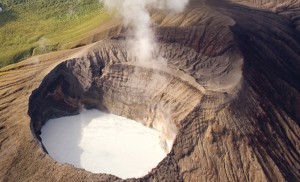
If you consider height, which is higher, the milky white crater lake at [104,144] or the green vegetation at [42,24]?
the green vegetation at [42,24]

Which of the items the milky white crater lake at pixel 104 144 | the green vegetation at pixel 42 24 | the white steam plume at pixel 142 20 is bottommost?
the milky white crater lake at pixel 104 144

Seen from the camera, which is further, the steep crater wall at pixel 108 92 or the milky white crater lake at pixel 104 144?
the steep crater wall at pixel 108 92

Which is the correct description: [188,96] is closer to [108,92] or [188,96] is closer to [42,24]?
[108,92]

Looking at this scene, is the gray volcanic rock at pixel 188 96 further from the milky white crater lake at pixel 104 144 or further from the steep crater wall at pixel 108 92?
the milky white crater lake at pixel 104 144

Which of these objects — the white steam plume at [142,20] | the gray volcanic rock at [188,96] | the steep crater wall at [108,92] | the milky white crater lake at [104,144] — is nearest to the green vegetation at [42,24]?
the white steam plume at [142,20]

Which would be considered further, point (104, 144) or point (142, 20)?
point (142, 20)

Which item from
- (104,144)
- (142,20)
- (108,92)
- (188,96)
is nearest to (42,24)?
(142,20)

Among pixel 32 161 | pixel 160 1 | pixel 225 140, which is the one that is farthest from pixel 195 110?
pixel 160 1

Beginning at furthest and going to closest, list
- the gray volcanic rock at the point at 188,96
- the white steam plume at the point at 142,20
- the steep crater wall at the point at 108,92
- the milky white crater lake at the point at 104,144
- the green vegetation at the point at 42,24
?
the green vegetation at the point at 42,24 < the white steam plume at the point at 142,20 < the steep crater wall at the point at 108,92 < the milky white crater lake at the point at 104,144 < the gray volcanic rock at the point at 188,96

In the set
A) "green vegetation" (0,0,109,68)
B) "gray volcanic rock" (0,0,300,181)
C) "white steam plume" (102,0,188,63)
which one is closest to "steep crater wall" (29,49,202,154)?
"gray volcanic rock" (0,0,300,181)
